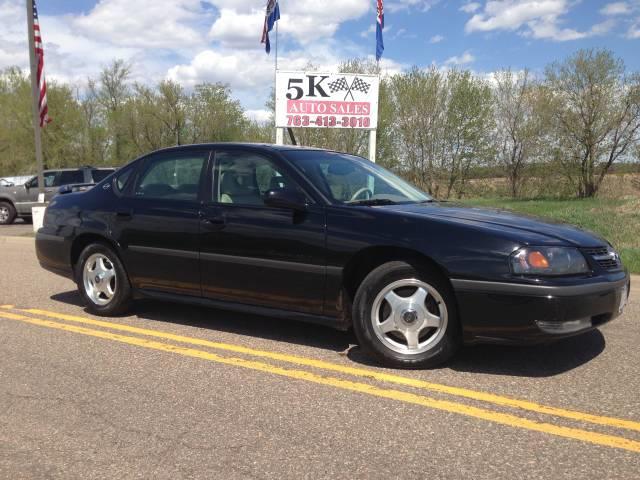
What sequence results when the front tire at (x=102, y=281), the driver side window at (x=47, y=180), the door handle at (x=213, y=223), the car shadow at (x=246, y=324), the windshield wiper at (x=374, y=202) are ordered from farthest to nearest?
the driver side window at (x=47, y=180) → the front tire at (x=102, y=281) → the car shadow at (x=246, y=324) → the door handle at (x=213, y=223) → the windshield wiper at (x=374, y=202)

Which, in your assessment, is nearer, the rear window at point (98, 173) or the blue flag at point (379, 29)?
the blue flag at point (379, 29)

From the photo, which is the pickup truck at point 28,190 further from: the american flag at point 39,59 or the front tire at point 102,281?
the front tire at point 102,281

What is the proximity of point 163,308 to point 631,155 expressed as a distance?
65.1 ft

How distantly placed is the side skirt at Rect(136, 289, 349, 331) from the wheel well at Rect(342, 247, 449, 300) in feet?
0.78

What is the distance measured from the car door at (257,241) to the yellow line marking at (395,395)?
1.72 ft

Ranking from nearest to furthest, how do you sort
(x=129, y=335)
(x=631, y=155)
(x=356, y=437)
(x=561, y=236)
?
1. (x=356, y=437)
2. (x=561, y=236)
3. (x=129, y=335)
4. (x=631, y=155)

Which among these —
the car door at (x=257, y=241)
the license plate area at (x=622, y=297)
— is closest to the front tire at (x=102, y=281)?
the car door at (x=257, y=241)

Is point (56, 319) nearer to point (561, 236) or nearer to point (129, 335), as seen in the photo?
point (129, 335)

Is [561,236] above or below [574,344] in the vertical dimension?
above

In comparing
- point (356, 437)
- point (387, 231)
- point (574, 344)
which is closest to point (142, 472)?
point (356, 437)

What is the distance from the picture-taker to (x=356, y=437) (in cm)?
307

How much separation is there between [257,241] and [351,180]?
898mm

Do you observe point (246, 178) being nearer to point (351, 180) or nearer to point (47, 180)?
point (351, 180)

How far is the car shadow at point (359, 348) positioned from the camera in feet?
13.6
